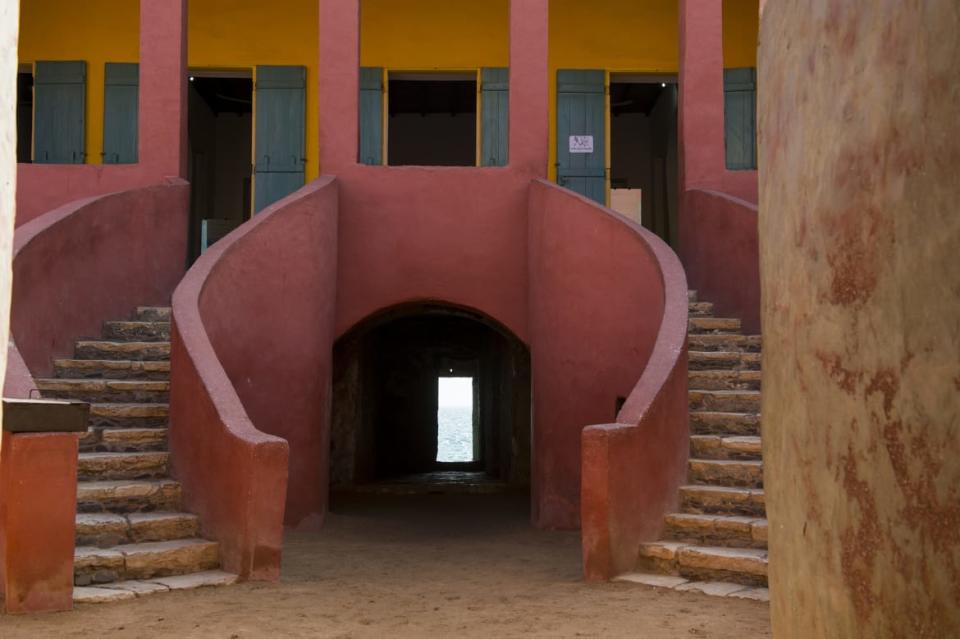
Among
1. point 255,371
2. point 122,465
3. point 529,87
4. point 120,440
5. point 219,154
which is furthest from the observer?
point 219,154

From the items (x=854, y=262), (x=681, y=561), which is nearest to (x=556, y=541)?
(x=681, y=561)

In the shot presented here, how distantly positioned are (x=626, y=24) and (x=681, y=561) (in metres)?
→ 8.71

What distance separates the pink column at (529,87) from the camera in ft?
33.4

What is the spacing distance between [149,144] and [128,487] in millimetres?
4462

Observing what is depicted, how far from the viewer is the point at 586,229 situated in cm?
911

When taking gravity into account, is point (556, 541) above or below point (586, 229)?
below

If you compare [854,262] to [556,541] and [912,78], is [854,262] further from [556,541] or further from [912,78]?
[556,541]

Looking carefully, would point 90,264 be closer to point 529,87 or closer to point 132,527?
point 132,527

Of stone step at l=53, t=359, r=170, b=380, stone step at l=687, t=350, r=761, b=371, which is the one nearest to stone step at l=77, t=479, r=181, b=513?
stone step at l=53, t=359, r=170, b=380

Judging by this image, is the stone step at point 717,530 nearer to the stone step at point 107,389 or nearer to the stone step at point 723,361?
the stone step at point 723,361

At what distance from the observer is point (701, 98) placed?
10.5m

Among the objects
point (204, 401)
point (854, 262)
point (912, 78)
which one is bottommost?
point (204, 401)

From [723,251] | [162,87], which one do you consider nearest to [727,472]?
[723,251]

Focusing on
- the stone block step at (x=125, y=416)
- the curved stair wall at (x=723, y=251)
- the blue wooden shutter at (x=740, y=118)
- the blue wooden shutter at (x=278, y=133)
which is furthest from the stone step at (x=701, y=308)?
the blue wooden shutter at (x=278, y=133)
